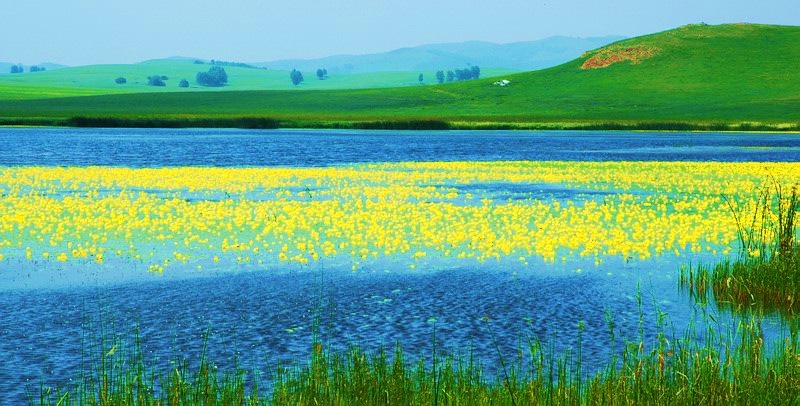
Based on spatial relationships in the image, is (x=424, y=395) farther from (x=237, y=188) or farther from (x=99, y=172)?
(x=99, y=172)

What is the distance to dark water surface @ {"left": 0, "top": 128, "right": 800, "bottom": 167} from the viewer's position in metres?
57.4

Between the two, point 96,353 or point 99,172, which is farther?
point 99,172

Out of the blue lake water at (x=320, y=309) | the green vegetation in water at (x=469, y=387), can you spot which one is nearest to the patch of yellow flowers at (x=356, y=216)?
the blue lake water at (x=320, y=309)

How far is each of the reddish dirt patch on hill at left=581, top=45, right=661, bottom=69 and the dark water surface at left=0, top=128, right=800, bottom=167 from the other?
265ft

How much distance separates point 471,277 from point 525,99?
451 feet

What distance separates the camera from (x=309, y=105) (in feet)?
531

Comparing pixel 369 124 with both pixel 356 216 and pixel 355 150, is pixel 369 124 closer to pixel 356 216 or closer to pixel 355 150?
pixel 355 150

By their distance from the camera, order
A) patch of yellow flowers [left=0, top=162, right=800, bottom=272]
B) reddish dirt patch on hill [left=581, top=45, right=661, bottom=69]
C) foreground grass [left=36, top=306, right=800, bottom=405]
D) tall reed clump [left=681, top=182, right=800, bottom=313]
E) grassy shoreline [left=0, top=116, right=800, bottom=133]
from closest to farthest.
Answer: foreground grass [left=36, top=306, right=800, bottom=405] → tall reed clump [left=681, top=182, right=800, bottom=313] → patch of yellow flowers [left=0, top=162, right=800, bottom=272] → grassy shoreline [left=0, top=116, right=800, bottom=133] → reddish dirt patch on hill [left=581, top=45, right=661, bottom=69]

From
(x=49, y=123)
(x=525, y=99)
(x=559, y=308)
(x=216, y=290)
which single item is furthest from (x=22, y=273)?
(x=525, y=99)

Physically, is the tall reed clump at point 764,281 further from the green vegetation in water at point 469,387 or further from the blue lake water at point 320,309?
the green vegetation in water at point 469,387

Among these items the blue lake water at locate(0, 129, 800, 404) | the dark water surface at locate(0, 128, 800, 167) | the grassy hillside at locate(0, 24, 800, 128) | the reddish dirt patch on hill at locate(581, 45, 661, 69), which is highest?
the reddish dirt patch on hill at locate(581, 45, 661, 69)

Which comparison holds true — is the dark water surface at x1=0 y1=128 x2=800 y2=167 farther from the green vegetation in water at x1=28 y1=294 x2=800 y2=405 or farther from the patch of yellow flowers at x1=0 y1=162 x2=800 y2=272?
the green vegetation in water at x1=28 y1=294 x2=800 y2=405

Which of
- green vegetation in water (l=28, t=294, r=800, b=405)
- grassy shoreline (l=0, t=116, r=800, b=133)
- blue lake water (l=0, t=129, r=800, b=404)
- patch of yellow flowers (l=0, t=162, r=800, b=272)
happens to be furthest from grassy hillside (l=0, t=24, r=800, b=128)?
green vegetation in water (l=28, t=294, r=800, b=405)

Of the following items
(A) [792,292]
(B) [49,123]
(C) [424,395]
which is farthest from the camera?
(B) [49,123]
